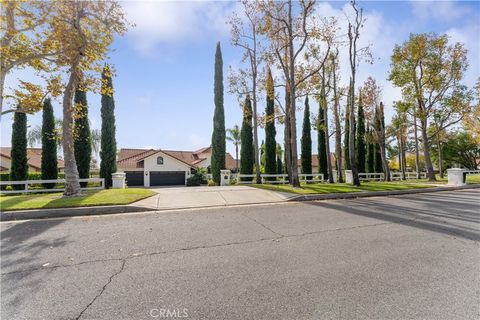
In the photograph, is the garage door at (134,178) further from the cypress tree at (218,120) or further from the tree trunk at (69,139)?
the tree trunk at (69,139)

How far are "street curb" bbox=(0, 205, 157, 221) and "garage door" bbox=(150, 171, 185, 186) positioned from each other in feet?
80.4

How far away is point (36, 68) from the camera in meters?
10.3

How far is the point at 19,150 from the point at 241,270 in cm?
2209

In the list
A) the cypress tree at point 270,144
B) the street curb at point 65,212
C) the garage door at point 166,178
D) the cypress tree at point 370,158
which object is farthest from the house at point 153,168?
the street curb at point 65,212

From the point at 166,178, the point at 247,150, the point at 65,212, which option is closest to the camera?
the point at 65,212

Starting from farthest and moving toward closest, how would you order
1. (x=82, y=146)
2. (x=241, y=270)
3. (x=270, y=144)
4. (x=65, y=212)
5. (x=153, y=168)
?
(x=153, y=168) → (x=270, y=144) → (x=82, y=146) → (x=65, y=212) → (x=241, y=270)

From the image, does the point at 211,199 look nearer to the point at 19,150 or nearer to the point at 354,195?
the point at 354,195

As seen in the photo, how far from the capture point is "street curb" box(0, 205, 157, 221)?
21.0ft

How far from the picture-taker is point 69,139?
984 centimetres

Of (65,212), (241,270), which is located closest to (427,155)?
(241,270)

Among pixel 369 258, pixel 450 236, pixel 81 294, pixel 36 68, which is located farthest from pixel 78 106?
pixel 450 236

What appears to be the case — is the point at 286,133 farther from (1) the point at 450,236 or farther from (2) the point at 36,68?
(2) the point at 36,68

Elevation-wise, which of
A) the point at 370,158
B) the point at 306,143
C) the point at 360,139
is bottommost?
the point at 370,158

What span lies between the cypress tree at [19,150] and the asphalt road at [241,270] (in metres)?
15.8
